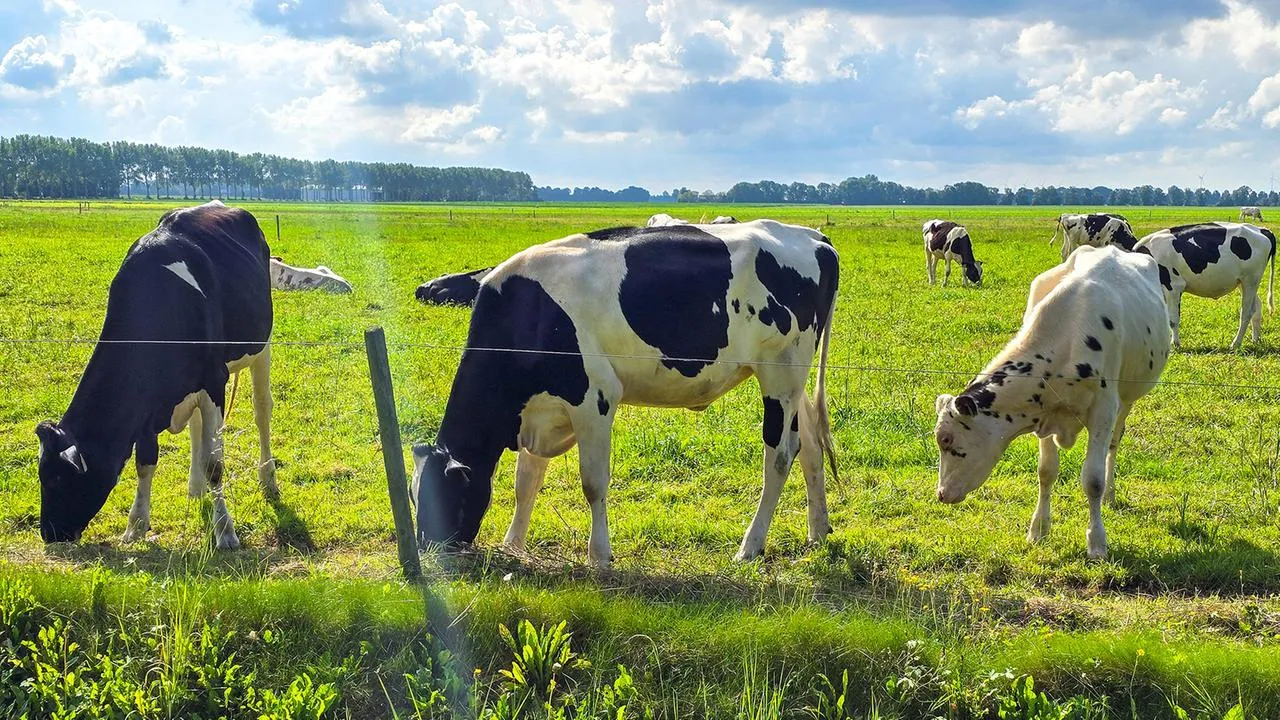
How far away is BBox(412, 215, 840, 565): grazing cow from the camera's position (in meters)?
6.73

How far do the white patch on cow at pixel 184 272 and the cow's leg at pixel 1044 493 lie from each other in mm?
6770

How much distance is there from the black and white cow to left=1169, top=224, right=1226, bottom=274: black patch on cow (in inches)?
586

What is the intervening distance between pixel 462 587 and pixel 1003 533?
4.30 metres

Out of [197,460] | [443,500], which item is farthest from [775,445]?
[197,460]

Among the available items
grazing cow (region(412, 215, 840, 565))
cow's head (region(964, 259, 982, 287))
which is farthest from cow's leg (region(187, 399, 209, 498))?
cow's head (region(964, 259, 982, 287))

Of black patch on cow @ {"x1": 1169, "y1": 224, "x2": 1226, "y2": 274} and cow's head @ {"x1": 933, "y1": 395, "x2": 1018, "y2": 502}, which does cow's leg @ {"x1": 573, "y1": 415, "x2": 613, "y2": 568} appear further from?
black patch on cow @ {"x1": 1169, "y1": 224, "x2": 1226, "y2": 274}

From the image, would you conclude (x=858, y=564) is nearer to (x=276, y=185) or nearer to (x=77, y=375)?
(x=77, y=375)

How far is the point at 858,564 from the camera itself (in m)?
7.08

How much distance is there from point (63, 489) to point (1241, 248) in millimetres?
17361

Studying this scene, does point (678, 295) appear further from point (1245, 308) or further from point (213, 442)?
point (1245, 308)

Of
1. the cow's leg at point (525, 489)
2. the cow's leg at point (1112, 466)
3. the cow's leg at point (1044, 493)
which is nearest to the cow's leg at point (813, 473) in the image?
the cow's leg at point (1044, 493)

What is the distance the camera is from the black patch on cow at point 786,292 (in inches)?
294

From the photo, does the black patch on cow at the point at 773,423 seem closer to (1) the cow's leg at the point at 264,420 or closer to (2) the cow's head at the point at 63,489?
(1) the cow's leg at the point at 264,420

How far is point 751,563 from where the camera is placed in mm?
6973
